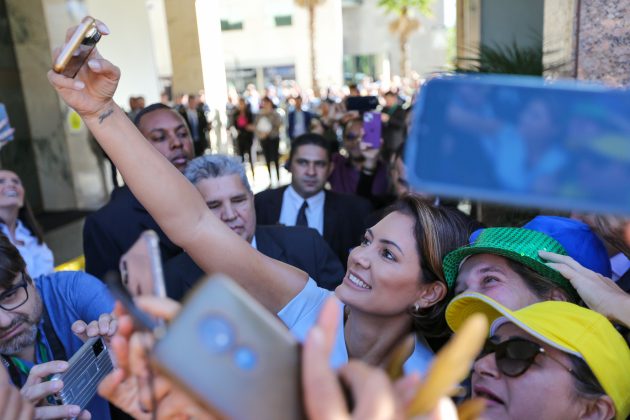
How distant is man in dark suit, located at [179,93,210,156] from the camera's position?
1096 centimetres

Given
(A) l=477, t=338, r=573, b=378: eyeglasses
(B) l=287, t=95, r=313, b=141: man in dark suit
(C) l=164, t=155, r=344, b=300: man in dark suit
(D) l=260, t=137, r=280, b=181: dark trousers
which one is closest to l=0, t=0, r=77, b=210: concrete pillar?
(D) l=260, t=137, r=280, b=181: dark trousers

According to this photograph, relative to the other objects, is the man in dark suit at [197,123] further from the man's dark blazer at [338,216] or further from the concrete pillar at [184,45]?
the man's dark blazer at [338,216]

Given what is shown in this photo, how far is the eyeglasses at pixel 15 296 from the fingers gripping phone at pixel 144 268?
1.17 metres

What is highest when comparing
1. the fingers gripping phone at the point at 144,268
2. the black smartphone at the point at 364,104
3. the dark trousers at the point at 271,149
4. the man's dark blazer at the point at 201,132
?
the fingers gripping phone at the point at 144,268

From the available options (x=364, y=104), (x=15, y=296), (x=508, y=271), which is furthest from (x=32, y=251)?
(x=364, y=104)

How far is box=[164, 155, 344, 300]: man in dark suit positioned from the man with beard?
2.33 ft

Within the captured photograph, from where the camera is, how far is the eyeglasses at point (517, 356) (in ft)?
4.19

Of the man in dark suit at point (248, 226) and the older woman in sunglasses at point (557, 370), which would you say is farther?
the man in dark suit at point (248, 226)

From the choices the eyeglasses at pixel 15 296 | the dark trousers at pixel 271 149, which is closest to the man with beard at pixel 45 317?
the eyeglasses at pixel 15 296

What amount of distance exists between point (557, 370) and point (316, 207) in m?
2.73

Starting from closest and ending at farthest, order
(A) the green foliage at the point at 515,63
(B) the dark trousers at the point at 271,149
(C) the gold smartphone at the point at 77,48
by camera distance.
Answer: (C) the gold smartphone at the point at 77,48, (A) the green foliage at the point at 515,63, (B) the dark trousers at the point at 271,149

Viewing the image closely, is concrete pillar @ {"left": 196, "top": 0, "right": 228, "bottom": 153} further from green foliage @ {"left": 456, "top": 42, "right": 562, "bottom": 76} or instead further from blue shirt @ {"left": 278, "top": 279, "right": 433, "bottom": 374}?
blue shirt @ {"left": 278, "top": 279, "right": 433, "bottom": 374}

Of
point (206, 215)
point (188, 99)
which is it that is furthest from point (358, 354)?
point (188, 99)

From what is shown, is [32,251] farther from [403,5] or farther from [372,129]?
[403,5]
